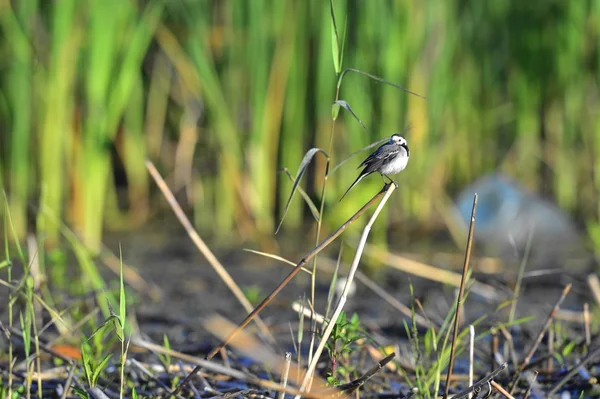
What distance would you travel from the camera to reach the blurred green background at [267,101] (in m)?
3.35

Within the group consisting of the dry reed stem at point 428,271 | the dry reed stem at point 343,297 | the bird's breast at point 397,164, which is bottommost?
the dry reed stem at point 428,271

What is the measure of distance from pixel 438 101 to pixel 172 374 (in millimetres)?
2036

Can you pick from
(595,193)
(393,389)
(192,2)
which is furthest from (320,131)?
(393,389)

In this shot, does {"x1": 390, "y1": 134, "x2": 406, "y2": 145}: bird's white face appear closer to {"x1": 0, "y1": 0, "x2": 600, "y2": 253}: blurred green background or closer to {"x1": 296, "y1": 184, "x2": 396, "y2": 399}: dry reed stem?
{"x1": 296, "y1": 184, "x2": 396, "y2": 399}: dry reed stem

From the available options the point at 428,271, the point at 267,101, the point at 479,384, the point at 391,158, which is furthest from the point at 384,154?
the point at 267,101

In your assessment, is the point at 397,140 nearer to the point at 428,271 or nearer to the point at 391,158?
the point at 391,158

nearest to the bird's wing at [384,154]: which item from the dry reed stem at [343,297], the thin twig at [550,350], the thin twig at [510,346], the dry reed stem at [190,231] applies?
the dry reed stem at [343,297]

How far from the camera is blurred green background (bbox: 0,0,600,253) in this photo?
3.35 m

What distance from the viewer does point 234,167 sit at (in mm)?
3576

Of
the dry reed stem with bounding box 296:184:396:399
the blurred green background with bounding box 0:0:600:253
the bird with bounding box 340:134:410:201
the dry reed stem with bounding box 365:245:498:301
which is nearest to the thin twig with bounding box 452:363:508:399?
the dry reed stem with bounding box 296:184:396:399

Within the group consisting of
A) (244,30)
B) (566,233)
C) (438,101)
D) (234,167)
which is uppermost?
(244,30)

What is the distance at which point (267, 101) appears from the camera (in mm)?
3582

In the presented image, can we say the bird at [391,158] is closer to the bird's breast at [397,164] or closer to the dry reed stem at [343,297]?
the bird's breast at [397,164]

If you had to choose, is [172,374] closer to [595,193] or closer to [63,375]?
[63,375]
